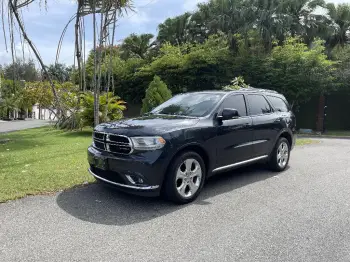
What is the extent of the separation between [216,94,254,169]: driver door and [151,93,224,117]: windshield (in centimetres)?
22

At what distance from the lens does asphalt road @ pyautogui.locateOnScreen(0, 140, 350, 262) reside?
304cm

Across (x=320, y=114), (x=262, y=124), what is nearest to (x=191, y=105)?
(x=262, y=124)

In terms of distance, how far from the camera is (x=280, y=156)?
6.43 metres

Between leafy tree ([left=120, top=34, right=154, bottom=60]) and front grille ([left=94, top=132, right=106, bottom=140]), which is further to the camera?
leafy tree ([left=120, top=34, right=154, bottom=60])

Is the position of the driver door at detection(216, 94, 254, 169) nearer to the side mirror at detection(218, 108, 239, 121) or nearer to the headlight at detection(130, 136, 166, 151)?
the side mirror at detection(218, 108, 239, 121)

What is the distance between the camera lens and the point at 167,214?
4.02 meters

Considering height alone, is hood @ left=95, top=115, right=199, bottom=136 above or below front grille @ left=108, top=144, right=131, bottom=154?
above

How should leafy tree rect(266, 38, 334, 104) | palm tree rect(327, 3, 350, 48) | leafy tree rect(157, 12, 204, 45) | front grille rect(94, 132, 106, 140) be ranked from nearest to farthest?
front grille rect(94, 132, 106, 140) < leafy tree rect(266, 38, 334, 104) < palm tree rect(327, 3, 350, 48) < leafy tree rect(157, 12, 204, 45)

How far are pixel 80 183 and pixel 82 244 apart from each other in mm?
2125

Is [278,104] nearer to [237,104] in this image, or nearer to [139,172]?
[237,104]

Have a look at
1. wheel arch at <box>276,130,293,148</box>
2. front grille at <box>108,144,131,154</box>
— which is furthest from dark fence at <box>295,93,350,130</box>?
front grille at <box>108,144,131,154</box>

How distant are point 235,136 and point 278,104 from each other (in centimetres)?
205

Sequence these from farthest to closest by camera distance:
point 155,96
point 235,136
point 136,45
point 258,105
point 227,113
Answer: point 136,45
point 155,96
point 258,105
point 235,136
point 227,113

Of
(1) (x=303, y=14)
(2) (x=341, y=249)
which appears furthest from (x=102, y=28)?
(1) (x=303, y=14)
